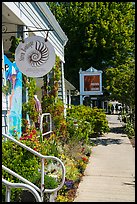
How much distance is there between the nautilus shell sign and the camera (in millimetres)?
7184

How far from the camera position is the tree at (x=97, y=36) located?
29922 mm

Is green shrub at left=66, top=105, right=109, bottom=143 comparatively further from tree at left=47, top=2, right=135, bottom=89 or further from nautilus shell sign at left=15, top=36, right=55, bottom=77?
tree at left=47, top=2, right=135, bottom=89

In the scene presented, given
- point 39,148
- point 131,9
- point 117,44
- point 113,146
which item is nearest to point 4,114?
point 39,148

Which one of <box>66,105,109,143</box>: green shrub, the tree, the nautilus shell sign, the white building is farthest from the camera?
the tree

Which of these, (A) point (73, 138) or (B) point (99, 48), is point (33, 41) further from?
(B) point (99, 48)

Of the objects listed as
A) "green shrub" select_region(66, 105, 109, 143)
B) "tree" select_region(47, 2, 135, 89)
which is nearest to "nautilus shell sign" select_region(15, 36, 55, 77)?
"green shrub" select_region(66, 105, 109, 143)

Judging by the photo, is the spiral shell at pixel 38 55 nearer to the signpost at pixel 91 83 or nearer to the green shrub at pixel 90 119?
the green shrub at pixel 90 119

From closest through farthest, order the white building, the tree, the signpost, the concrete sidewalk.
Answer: the concrete sidewalk → the white building → the signpost → the tree

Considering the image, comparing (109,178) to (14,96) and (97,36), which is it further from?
(97,36)

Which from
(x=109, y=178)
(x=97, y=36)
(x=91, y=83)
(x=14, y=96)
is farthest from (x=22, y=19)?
(x=97, y=36)

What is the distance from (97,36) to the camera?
3014 cm

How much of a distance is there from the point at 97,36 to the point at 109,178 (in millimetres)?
23847

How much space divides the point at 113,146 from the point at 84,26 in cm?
1976

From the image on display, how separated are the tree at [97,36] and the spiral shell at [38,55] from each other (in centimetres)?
2271
